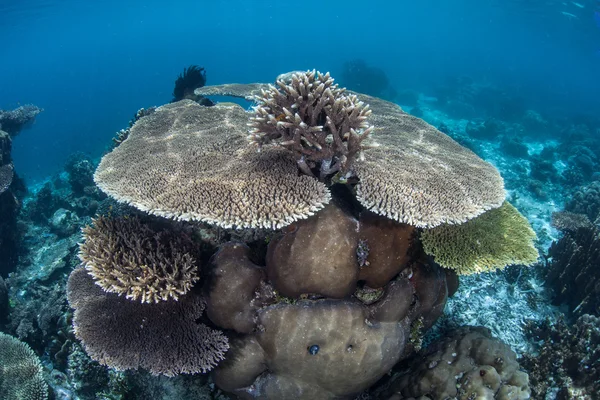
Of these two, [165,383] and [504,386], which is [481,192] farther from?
[165,383]

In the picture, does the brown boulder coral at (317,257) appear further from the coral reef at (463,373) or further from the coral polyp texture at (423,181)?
the coral reef at (463,373)

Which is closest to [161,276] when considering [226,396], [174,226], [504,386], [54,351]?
[174,226]

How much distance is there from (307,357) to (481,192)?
2849mm

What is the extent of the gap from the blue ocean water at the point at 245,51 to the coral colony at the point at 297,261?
2324 centimetres

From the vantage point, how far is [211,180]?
3695 mm

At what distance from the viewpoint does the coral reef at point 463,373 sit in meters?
3.92

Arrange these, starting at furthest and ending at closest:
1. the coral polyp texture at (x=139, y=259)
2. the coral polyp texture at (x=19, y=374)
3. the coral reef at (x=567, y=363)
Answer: the coral polyp texture at (x=19, y=374) → the coral reef at (x=567, y=363) → the coral polyp texture at (x=139, y=259)

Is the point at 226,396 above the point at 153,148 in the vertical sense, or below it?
below

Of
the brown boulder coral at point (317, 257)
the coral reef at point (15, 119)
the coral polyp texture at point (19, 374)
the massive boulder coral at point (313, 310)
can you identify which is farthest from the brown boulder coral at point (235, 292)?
the coral reef at point (15, 119)

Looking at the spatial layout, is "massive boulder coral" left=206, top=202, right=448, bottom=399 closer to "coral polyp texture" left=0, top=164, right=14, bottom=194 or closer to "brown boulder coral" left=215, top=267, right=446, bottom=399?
"brown boulder coral" left=215, top=267, right=446, bottom=399

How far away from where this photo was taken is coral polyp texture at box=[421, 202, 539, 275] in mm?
3996

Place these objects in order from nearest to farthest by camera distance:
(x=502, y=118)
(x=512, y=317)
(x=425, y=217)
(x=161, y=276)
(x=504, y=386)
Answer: (x=425, y=217) → (x=161, y=276) → (x=504, y=386) → (x=512, y=317) → (x=502, y=118)

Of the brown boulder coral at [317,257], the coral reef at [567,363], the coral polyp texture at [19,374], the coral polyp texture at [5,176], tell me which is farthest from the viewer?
the coral polyp texture at [5,176]

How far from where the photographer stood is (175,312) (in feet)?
12.8
